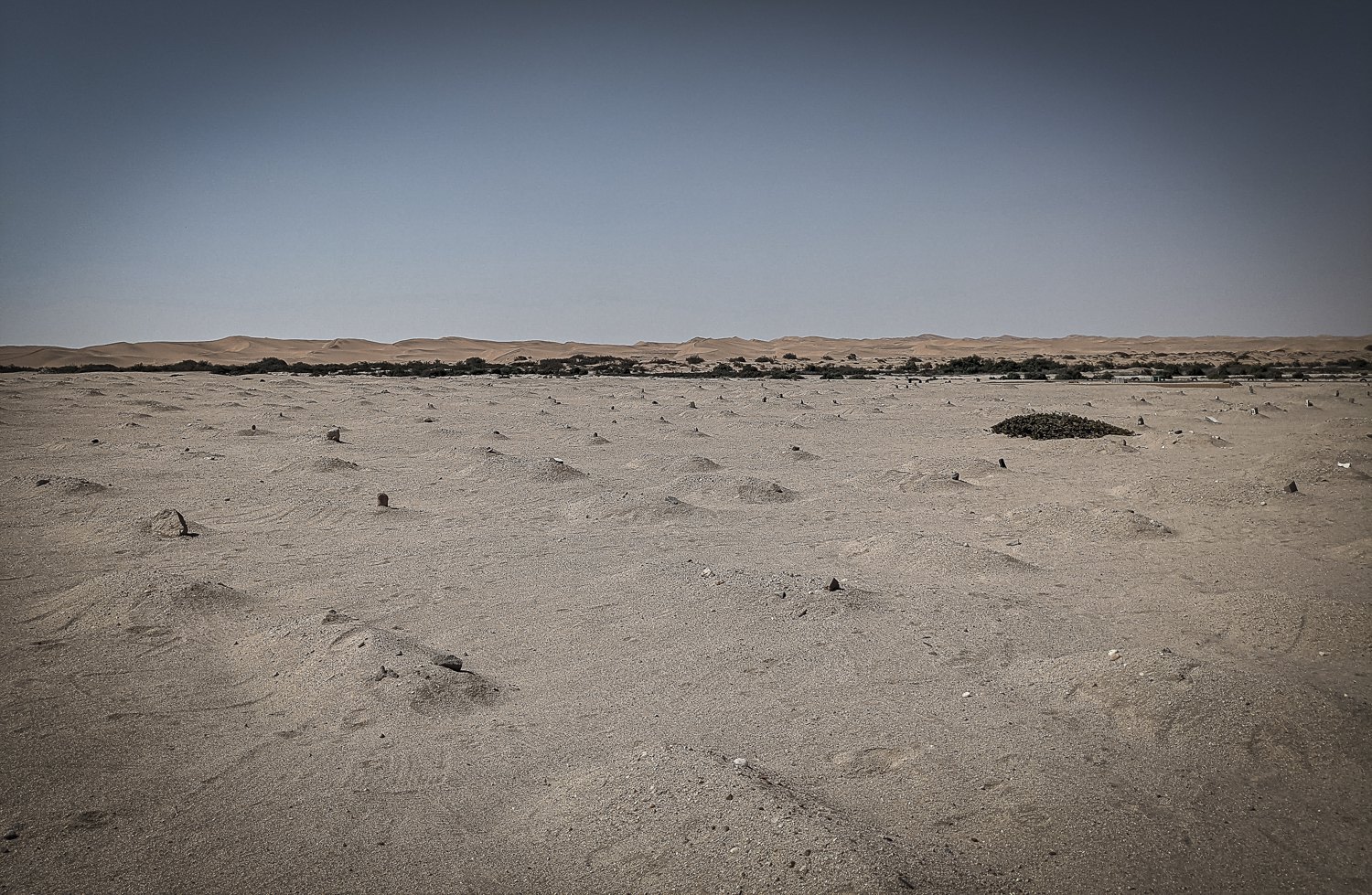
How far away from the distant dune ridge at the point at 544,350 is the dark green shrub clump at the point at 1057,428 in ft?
138

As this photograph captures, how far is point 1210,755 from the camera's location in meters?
3.99

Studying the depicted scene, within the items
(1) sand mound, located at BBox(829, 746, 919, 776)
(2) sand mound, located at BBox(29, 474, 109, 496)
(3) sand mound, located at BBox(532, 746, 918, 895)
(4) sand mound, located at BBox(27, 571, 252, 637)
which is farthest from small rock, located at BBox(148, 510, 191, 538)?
(1) sand mound, located at BBox(829, 746, 919, 776)

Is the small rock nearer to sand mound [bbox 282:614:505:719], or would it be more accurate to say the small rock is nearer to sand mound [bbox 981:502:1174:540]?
sand mound [bbox 282:614:505:719]

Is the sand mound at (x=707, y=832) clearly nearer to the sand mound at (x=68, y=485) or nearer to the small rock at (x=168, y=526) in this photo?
the small rock at (x=168, y=526)

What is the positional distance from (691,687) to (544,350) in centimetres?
7497

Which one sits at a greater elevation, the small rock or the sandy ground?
the small rock

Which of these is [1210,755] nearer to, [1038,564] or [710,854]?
[710,854]

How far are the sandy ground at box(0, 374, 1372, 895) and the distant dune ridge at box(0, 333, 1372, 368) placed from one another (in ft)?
166

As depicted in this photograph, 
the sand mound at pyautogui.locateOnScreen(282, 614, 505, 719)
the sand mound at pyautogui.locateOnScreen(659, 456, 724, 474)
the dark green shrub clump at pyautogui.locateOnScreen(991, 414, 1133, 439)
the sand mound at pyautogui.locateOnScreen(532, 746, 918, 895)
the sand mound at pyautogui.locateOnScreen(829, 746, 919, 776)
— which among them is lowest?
the sand mound at pyautogui.locateOnScreen(829, 746, 919, 776)

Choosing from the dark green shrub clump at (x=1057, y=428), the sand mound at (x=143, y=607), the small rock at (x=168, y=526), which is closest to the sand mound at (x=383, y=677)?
the sand mound at (x=143, y=607)

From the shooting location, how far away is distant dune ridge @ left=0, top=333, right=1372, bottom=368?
56625 millimetres

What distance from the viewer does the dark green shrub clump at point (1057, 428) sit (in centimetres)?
1609

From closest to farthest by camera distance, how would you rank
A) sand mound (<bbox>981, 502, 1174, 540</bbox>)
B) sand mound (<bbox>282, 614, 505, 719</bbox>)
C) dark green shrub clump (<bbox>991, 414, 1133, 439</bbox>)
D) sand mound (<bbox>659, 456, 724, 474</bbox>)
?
1. sand mound (<bbox>282, 614, 505, 719</bbox>)
2. sand mound (<bbox>981, 502, 1174, 540</bbox>)
3. sand mound (<bbox>659, 456, 724, 474</bbox>)
4. dark green shrub clump (<bbox>991, 414, 1133, 439</bbox>)

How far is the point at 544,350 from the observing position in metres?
77.8
